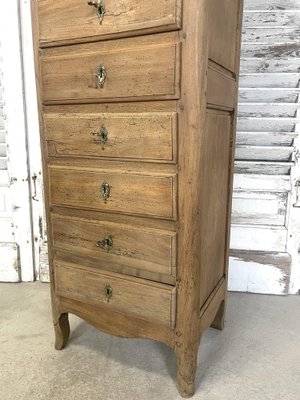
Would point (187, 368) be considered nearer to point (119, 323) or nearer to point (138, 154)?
point (119, 323)

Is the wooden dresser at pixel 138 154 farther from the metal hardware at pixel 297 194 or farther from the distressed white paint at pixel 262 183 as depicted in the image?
the metal hardware at pixel 297 194

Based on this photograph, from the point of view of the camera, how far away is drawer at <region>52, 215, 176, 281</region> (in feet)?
3.71

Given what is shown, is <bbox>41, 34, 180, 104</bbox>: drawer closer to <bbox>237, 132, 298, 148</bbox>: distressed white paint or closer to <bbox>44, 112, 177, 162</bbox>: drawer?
<bbox>44, 112, 177, 162</bbox>: drawer

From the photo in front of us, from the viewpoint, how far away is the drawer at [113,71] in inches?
39.8

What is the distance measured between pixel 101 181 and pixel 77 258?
1.00 feet

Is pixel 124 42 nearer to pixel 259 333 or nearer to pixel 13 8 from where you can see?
pixel 13 8

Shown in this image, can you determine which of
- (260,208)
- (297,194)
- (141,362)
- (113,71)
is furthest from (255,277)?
(113,71)

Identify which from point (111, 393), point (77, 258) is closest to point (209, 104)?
point (77, 258)

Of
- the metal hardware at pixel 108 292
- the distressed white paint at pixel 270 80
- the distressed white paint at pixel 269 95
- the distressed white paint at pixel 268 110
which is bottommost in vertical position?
the metal hardware at pixel 108 292

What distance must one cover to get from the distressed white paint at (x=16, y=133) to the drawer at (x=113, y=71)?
701mm

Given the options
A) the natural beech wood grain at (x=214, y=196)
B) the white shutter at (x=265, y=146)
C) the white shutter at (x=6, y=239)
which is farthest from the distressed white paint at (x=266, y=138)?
the white shutter at (x=6, y=239)

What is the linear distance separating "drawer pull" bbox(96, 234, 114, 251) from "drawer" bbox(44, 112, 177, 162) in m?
0.27

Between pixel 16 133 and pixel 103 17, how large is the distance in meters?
0.98

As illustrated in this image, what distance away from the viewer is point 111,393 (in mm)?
1213
